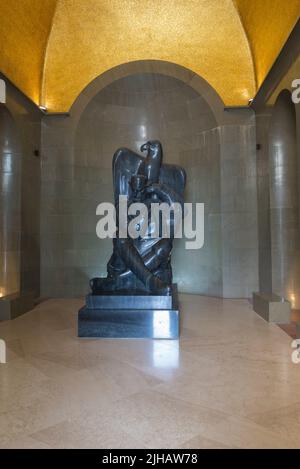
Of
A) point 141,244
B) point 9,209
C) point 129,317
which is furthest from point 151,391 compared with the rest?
point 9,209

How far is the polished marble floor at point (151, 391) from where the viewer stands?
6.77ft

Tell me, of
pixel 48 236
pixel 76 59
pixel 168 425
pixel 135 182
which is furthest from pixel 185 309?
pixel 76 59

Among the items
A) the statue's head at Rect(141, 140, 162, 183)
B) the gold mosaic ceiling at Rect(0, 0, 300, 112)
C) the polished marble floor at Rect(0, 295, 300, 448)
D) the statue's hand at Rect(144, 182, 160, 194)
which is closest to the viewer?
the polished marble floor at Rect(0, 295, 300, 448)

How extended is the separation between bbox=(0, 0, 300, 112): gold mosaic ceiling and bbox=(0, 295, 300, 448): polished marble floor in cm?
567

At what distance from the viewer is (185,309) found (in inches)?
247

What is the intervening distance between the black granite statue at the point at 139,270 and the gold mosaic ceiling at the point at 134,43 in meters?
3.44

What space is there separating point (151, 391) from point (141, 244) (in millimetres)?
2688

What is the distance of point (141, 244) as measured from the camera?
5180mm

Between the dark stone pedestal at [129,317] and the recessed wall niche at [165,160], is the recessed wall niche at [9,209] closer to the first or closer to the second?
the recessed wall niche at [165,160]

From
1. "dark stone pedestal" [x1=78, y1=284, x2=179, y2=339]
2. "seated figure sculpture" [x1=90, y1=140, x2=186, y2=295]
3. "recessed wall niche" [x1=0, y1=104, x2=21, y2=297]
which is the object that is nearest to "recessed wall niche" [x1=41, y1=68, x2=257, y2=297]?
"recessed wall niche" [x1=0, y1=104, x2=21, y2=297]

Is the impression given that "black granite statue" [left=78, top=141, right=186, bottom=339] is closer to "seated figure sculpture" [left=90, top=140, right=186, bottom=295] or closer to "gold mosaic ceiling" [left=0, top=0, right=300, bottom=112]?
"seated figure sculpture" [left=90, top=140, right=186, bottom=295]

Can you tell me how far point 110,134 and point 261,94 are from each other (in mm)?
3532

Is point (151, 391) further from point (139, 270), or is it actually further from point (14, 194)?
point (14, 194)

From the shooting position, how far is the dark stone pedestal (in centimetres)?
423
